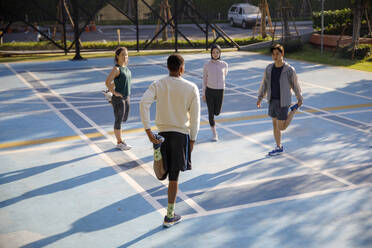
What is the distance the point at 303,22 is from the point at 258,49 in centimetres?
2054

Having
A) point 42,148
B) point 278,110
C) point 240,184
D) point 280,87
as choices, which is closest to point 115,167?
point 42,148

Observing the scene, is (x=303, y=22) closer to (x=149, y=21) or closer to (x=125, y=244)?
(x=149, y=21)

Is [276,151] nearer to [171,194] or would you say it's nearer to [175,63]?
[171,194]

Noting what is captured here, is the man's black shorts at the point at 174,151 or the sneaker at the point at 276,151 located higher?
the man's black shorts at the point at 174,151

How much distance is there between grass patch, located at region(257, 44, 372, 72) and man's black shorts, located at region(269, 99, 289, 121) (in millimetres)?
12014

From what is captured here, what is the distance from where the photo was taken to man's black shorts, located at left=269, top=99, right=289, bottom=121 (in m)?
8.40

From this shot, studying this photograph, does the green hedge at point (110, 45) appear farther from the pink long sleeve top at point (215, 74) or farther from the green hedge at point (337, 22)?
the pink long sleeve top at point (215, 74)

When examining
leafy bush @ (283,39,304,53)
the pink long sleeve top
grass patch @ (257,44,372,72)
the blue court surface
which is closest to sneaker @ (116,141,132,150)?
the blue court surface

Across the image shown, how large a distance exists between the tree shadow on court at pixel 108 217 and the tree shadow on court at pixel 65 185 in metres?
1.05

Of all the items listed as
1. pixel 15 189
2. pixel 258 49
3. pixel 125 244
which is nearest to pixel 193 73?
pixel 258 49

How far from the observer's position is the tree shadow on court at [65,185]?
6785 millimetres

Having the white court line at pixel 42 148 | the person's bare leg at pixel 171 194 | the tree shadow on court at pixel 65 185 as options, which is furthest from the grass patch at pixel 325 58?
the person's bare leg at pixel 171 194

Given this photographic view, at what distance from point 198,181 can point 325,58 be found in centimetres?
1655

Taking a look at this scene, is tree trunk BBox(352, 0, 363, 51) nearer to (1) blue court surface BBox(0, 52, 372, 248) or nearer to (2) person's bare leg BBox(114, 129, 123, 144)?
(1) blue court surface BBox(0, 52, 372, 248)
